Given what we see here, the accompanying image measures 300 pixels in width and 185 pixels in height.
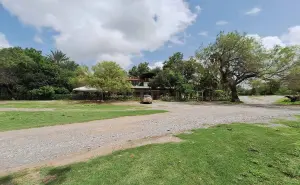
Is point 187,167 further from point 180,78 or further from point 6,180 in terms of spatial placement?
point 180,78

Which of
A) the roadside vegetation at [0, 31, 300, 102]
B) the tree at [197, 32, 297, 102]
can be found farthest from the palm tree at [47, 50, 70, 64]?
the tree at [197, 32, 297, 102]

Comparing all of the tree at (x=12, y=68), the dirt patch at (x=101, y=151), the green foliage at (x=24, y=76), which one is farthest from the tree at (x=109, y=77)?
the dirt patch at (x=101, y=151)

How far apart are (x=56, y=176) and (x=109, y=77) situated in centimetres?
2715

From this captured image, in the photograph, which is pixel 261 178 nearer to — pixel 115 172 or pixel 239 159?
pixel 239 159

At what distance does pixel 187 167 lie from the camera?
4293mm

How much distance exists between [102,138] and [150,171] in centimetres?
354

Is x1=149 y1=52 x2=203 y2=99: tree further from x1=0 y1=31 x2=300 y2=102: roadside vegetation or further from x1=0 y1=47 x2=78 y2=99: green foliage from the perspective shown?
x1=0 y1=47 x2=78 y2=99: green foliage

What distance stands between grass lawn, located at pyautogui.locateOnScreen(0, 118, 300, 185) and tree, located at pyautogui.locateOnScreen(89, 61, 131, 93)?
24525 millimetres

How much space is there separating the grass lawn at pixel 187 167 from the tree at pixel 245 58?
78.0 feet

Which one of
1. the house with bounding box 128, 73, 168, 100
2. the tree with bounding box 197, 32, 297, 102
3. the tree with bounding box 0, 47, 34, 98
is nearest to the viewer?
the tree with bounding box 197, 32, 297, 102

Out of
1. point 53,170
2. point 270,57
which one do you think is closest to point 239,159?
point 53,170

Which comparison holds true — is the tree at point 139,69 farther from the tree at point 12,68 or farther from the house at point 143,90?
the tree at point 12,68

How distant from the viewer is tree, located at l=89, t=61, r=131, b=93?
29.3 metres

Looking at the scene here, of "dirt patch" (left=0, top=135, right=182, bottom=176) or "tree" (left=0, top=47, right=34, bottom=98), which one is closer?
"dirt patch" (left=0, top=135, right=182, bottom=176)
